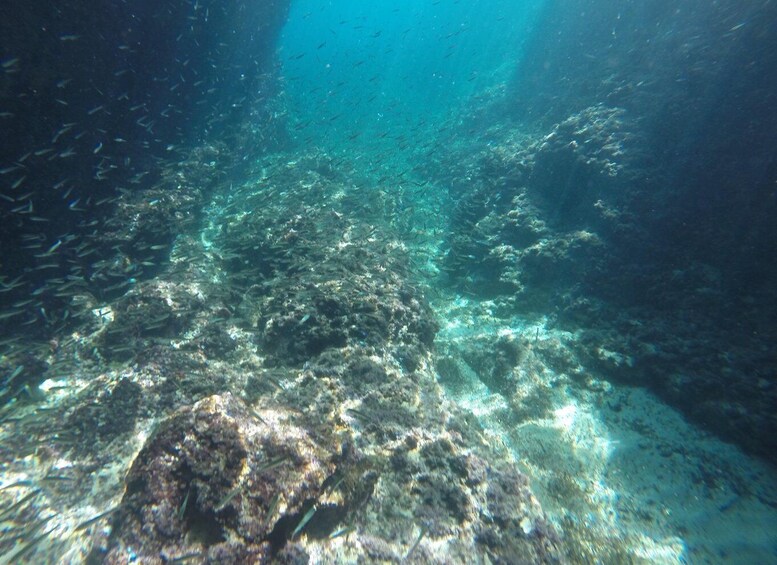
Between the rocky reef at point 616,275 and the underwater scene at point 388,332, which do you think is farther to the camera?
the rocky reef at point 616,275

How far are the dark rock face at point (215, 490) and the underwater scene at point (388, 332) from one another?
3 cm

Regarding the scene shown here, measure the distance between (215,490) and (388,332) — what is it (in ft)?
14.0

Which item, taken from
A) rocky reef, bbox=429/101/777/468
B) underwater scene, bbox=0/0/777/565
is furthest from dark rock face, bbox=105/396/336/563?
rocky reef, bbox=429/101/777/468

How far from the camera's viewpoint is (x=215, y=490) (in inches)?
141

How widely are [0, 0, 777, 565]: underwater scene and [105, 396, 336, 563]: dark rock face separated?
26 millimetres

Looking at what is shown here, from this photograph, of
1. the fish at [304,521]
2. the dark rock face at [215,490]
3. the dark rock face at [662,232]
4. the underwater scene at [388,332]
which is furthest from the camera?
the dark rock face at [662,232]

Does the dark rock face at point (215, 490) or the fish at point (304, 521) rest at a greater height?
the dark rock face at point (215, 490)

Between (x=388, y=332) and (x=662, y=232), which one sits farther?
(x=662, y=232)

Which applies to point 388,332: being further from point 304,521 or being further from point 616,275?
point 616,275

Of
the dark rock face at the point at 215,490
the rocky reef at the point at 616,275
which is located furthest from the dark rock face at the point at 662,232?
the dark rock face at the point at 215,490

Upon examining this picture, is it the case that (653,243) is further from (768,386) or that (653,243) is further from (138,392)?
(138,392)

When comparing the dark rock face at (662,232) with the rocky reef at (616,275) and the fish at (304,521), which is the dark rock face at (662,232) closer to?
the rocky reef at (616,275)

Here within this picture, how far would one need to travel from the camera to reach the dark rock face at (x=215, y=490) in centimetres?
342

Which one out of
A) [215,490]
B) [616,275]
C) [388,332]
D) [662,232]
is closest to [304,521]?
[215,490]
